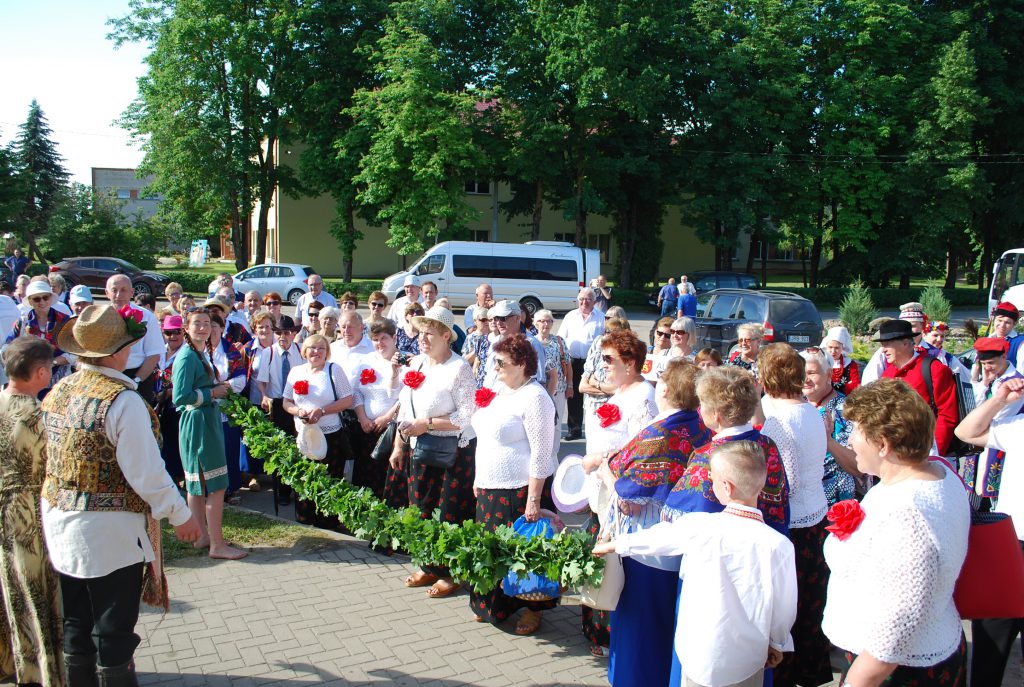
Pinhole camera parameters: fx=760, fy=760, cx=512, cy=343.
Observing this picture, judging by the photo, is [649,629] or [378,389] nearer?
[649,629]

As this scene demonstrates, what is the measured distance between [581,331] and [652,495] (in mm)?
6263

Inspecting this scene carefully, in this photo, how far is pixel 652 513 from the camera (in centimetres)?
369

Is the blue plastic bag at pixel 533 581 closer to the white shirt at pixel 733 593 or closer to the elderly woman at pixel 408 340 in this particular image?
the white shirt at pixel 733 593

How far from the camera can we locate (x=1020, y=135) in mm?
34812

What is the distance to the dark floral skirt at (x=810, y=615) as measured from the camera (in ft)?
13.4

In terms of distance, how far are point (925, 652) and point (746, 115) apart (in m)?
33.0

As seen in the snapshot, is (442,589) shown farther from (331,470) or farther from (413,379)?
(331,470)

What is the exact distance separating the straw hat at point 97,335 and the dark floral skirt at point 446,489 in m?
2.39

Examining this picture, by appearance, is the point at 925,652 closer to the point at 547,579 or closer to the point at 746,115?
the point at 547,579

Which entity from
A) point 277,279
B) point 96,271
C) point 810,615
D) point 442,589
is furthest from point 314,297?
point 96,271

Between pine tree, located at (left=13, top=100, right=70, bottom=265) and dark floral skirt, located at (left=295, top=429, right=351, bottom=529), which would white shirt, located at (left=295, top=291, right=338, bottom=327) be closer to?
dark floral skirt, located at (left=295, top=429, right=351, bottom=529)

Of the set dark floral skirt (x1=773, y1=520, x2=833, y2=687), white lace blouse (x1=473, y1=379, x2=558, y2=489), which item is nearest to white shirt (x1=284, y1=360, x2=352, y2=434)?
white lace blouse (x1=473, y1=379, x2=558, y2=489)

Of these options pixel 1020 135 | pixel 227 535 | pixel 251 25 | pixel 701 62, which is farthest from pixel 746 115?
pixel 227 535

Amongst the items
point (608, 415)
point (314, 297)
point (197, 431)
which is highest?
point (314, 297)
